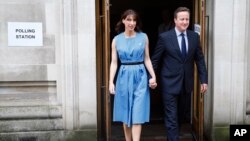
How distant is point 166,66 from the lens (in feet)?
17.0

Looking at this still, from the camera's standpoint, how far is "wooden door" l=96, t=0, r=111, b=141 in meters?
5.87

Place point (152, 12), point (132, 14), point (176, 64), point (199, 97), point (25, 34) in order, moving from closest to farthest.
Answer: point (132, 14)
point (176, 64)
point (25, 34)
point (199, 97)
point (152, 12)

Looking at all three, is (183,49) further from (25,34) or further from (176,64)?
(25,34)

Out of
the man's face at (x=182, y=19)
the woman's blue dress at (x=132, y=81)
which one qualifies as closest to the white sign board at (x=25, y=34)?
the woman's blue dress at (x=132, y=81)

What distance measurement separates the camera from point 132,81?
5.08 meters

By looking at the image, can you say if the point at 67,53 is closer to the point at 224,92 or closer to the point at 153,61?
the point at 153,61

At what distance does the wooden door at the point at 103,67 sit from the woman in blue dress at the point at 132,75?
74 centimetres

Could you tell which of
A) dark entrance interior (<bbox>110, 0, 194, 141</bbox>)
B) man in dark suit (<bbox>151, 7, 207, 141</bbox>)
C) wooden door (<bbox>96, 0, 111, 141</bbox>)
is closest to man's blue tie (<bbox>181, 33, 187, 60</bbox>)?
man in dark suit (<bbox>151, 7, 207, 141</bbox>)

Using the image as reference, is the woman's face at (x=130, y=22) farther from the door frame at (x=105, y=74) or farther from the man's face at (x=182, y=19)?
the door frame at (x=105, y=74)

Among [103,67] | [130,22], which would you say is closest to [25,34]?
[103,67]

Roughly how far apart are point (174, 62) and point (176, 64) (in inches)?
1.3

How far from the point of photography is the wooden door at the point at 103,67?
5.87m

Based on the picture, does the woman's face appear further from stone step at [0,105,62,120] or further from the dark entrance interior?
the dark entrance interior

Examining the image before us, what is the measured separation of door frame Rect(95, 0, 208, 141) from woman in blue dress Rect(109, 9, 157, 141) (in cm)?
76
